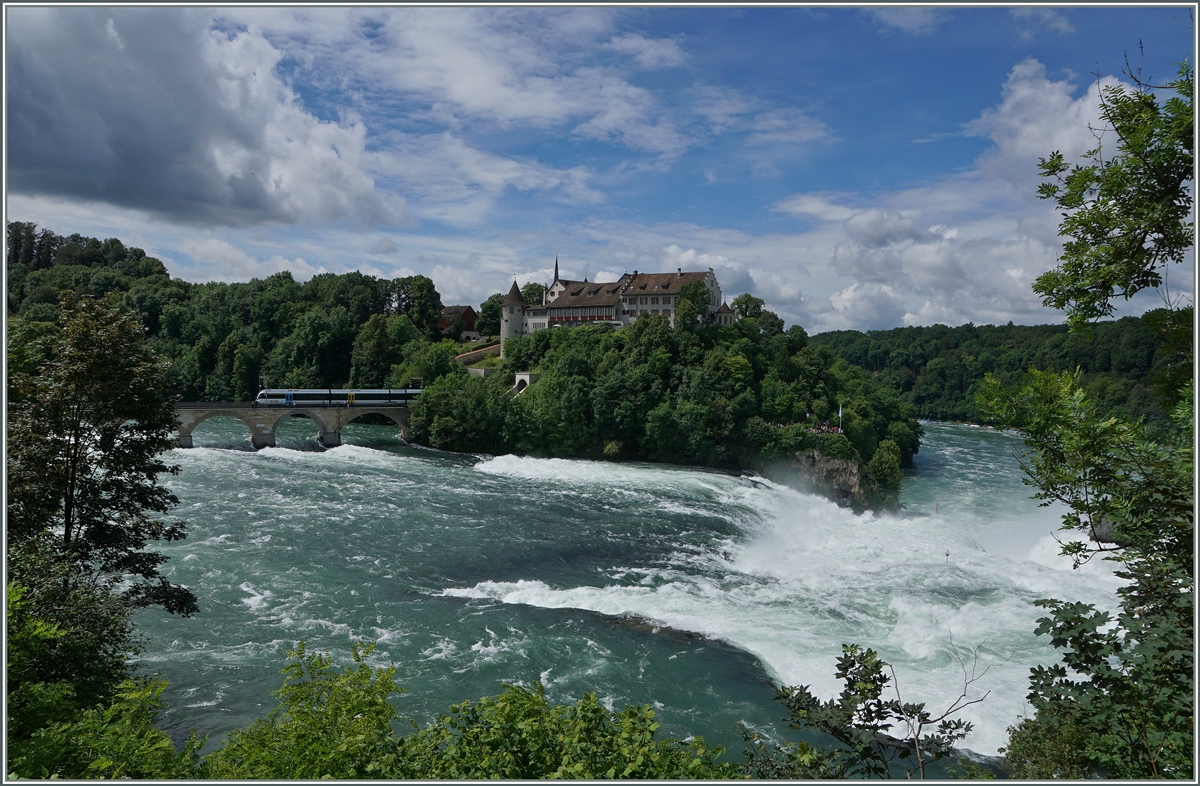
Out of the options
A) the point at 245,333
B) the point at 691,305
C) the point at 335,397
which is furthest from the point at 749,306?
the point at 245,333

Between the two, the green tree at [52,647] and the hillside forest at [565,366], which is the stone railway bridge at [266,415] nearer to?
the hillside forest at [565,366]

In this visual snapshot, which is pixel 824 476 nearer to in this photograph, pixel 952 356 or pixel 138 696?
pixel 138 696

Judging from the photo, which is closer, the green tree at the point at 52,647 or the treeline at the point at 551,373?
the green tree at the point at 52,647

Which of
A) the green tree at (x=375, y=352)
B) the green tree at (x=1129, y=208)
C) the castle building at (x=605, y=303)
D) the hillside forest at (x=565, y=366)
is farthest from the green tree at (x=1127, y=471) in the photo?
the green tree at (x=375, y=352)

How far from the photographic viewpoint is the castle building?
6925cm

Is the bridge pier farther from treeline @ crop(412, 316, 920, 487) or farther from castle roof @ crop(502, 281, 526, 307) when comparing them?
castle roof @ crop(502, 281, 526, 307)

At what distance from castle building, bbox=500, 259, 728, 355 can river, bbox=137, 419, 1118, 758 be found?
109 ft

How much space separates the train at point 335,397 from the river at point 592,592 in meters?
10.8

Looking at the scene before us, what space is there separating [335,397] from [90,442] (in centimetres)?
4638

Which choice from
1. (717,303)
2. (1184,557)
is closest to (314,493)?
(1184,557)

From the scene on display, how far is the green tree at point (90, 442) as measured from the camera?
34.9ft

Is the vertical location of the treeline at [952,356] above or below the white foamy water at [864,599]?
above

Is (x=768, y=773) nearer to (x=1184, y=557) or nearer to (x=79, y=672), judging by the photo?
(x=1184, y=557)

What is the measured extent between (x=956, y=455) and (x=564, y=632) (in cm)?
6075
